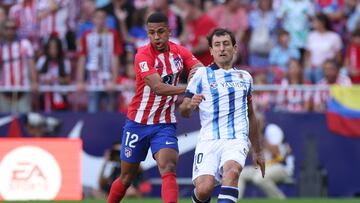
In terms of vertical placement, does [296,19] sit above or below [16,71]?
above

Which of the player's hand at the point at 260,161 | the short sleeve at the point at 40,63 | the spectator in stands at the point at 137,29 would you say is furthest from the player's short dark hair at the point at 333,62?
the player's hand at the point at 260,161

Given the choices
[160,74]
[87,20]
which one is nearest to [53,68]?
[87,20]

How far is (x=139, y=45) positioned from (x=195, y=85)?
9067mm

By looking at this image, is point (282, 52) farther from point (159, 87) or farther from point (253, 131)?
point (253, 131)


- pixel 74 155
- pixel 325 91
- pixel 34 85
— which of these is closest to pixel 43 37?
pixel 34 85

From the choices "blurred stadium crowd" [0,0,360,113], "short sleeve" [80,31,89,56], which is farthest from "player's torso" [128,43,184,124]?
"short sleeve" [80,31,89,56]

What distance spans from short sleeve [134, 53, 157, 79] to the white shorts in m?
1.34

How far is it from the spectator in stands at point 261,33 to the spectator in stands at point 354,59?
4.68 ft

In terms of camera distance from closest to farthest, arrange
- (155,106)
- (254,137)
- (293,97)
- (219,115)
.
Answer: (219,115)
(254,137)
(155,106)
(293,97)

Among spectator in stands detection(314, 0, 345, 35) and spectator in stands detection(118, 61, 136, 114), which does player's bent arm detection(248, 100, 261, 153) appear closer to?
spectator in stands detection(118, 61, 136, 114)

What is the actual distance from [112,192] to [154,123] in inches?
36.7

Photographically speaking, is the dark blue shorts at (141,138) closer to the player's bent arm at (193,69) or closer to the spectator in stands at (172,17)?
the player's bent arm at (193,69)

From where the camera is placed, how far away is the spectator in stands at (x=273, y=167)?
18641mm

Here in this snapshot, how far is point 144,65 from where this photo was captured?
11953 millimetres
